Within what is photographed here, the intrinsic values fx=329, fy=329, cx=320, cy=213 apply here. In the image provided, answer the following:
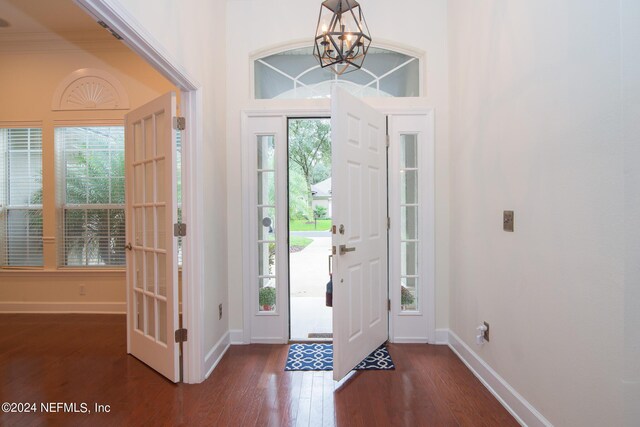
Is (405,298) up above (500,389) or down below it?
above

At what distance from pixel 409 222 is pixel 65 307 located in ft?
13.7

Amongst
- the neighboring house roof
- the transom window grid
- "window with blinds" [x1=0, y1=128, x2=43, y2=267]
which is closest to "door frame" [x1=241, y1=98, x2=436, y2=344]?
the transom window grid

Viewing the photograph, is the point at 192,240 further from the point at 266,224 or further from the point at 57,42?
the point at 57,42

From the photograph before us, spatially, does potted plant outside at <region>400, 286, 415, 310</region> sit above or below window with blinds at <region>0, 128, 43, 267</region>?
below

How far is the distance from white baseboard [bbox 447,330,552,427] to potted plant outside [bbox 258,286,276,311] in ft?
5.58

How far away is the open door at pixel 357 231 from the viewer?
239 cm

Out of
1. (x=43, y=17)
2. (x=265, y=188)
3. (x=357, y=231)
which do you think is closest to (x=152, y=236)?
(x=265, y=188)

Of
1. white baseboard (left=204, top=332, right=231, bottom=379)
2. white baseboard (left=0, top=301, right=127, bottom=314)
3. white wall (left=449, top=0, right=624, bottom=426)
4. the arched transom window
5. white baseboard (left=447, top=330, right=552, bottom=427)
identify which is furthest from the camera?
white baseboard (left=0, top=301, right=127, bottom=314)

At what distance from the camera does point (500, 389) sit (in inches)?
85.3

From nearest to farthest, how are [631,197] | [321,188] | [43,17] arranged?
[631,197] → [43,17] → [321,188]

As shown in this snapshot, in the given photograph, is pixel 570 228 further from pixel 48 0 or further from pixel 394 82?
pixel 48 0

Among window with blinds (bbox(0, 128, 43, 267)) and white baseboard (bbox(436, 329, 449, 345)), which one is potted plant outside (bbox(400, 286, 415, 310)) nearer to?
white baseboard (bbox(436, 329, 449, 345))

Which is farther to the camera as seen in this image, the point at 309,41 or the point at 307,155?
the point at 307,155

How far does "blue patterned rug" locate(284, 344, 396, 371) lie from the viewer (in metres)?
2.64
